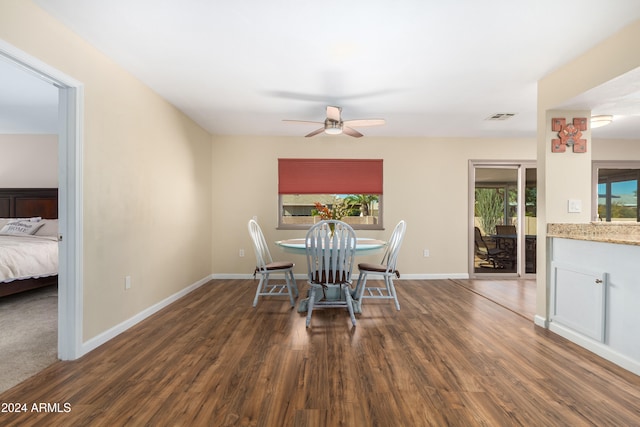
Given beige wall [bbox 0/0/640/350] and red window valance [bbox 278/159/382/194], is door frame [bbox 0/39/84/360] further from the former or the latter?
red window valance [bbox 278/159/382/194]

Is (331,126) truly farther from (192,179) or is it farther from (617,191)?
(617,191)

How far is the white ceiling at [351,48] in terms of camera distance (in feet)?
6.23

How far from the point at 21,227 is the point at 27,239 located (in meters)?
0.54

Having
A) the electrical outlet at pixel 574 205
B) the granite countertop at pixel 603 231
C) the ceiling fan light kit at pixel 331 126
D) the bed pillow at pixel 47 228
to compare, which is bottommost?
the bed pillow at pixel 47 228

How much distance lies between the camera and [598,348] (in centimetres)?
224

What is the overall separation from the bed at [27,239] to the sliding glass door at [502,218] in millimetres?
6166

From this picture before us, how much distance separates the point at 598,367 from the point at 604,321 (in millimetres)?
353

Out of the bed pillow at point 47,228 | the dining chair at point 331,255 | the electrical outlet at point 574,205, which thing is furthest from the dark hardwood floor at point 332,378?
the bed pillow at point 47,228

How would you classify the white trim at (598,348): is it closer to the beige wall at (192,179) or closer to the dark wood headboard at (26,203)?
the beige wall at (192,179)

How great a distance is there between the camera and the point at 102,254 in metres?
2.44

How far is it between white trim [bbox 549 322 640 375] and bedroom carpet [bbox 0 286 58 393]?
155 inches

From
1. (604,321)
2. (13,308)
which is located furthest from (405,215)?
(13,308)

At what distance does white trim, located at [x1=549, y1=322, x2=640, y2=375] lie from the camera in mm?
2014

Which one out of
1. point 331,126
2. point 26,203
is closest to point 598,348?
point 331,126
